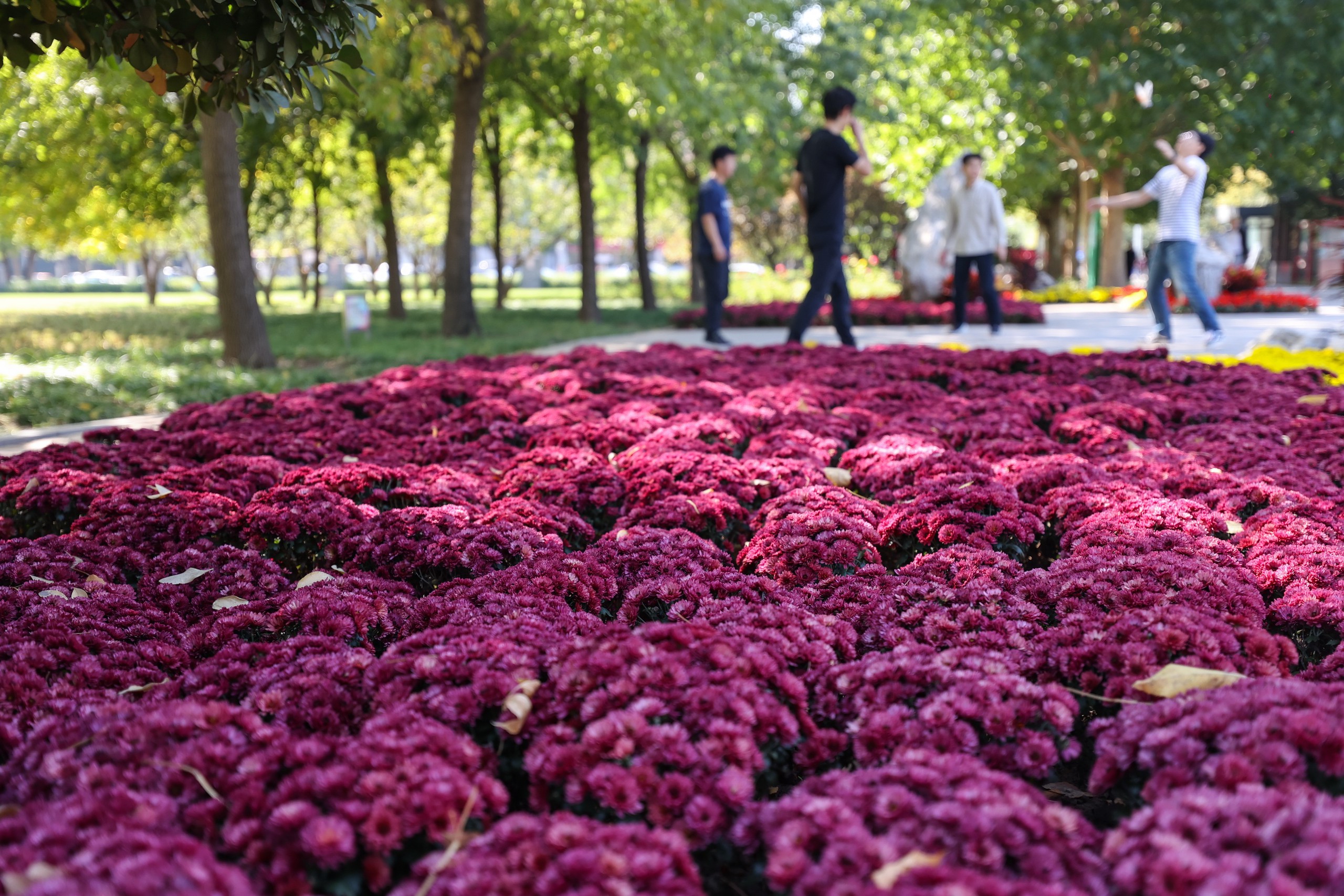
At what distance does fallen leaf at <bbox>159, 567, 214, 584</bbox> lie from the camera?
284 cm

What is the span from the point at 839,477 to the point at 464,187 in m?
11.8

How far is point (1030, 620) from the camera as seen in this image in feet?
7.62

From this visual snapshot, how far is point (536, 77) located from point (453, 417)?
1533 centimetres

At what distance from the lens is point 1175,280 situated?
1044cm

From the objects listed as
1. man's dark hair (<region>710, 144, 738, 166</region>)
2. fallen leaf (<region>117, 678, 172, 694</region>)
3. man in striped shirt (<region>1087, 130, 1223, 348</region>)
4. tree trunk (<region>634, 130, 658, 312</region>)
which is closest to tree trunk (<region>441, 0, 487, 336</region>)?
man's dark hair (<region>710, 144, 738, 166</region>)

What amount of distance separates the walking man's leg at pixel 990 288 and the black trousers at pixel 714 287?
9.68 feet

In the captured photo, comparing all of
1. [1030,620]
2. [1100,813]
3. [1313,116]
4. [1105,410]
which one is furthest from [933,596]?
[1313,116]

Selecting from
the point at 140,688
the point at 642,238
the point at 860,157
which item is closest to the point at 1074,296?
the point at 642,238

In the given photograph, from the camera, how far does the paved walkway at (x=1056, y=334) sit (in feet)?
36.6

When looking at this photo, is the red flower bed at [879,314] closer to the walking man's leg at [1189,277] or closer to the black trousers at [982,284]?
the black trousers at [982,284]

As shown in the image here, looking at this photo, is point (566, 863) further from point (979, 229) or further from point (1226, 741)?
point (979, 229)

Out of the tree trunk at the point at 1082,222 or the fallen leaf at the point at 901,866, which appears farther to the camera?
the tree trunk at the point at 1082,222

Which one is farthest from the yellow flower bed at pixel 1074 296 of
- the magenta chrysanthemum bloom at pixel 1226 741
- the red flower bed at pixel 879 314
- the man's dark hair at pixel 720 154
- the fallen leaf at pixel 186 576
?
the magenta chrysanthemum bloom at pixel 1226 741

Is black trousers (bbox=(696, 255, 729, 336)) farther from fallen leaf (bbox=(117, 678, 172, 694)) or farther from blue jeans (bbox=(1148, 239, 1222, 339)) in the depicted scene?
fallen leaf (bbox=(117, 678, 172, 694))
